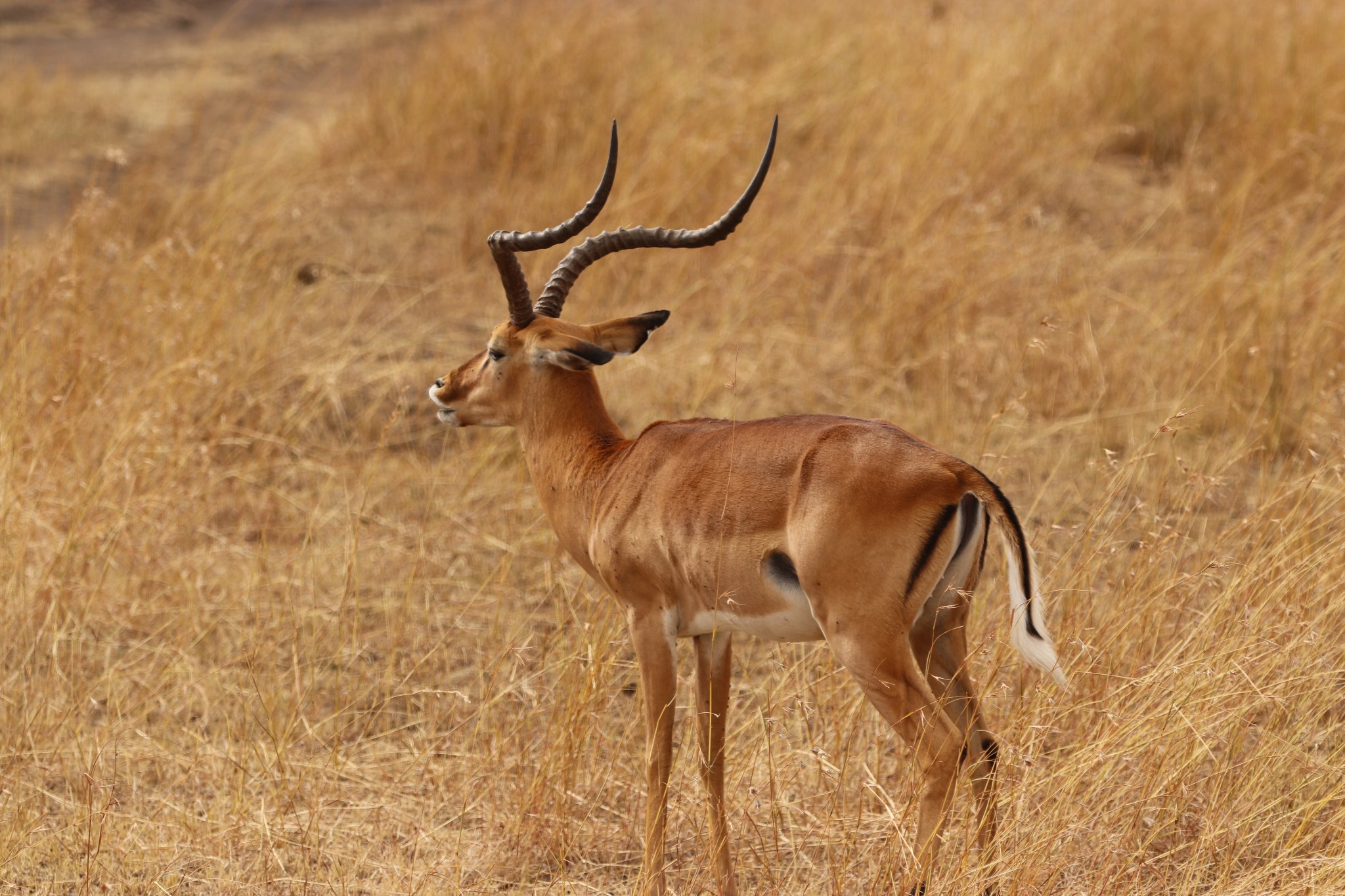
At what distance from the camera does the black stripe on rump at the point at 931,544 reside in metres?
2.89

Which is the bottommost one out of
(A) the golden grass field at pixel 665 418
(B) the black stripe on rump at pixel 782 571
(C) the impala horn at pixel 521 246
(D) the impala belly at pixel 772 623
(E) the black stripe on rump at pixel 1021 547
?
(A) the golden grass field at pixel 665 418

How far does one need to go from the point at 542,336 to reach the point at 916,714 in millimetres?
1314

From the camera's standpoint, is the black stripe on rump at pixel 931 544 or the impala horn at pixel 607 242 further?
the impala horn at pixel 607 242

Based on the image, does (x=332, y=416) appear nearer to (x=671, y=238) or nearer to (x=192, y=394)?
(x=192, y=394)

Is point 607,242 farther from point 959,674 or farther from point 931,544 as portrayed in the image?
point 959,674

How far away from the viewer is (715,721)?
11.3ft

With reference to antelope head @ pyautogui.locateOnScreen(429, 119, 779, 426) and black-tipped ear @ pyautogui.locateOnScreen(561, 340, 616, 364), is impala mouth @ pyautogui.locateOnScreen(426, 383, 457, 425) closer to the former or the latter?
antelope head @ pyautogui.locateOnScreen(429, 119, 779, 426)

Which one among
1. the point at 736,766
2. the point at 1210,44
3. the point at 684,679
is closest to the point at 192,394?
the point at 684,679

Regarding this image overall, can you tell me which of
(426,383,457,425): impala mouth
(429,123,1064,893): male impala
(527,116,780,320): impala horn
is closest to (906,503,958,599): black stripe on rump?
(429,123,1064,893): male impala

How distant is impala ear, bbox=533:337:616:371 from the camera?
332 centimetres

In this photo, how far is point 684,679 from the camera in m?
4.59

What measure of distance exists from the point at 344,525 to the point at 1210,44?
6.68m

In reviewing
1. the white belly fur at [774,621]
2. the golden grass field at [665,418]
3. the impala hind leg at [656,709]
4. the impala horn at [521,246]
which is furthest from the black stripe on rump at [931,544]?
the impala horn at [521,246]

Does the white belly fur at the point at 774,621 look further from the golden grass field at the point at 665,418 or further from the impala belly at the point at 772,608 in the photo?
the golden grass field at the point at 665,418
